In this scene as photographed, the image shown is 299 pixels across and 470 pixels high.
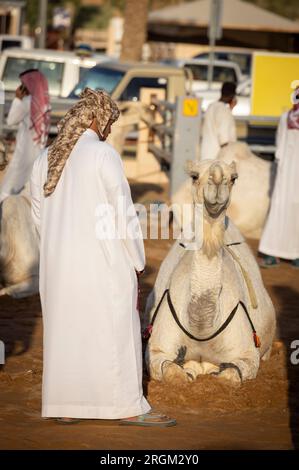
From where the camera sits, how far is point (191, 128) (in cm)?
1524

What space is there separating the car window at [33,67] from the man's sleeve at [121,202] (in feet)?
47.2

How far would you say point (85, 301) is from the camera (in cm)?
640

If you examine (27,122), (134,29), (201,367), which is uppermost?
(134,29)

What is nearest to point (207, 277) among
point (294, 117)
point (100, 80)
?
point (294, 117)

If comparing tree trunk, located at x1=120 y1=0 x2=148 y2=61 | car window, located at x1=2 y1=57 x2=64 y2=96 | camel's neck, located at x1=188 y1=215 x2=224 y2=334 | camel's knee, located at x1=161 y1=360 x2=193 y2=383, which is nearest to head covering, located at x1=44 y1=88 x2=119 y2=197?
camel's neck, located at x1=188 y1=215 x2=224 y2=334

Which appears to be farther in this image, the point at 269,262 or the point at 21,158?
the point at 21,158

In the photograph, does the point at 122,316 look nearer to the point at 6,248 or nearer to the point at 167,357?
the point at 167,357

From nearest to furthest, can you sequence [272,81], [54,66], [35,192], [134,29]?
[35,192], [272,81], [54,66], [134,29]

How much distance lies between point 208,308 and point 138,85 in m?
12.3

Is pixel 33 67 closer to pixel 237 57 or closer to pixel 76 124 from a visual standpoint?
pixel 237 57

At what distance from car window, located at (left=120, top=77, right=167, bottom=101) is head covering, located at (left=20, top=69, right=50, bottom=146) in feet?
18.1

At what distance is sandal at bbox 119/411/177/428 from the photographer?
6512 millimetres

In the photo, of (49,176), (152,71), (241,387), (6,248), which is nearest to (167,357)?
(241,387)

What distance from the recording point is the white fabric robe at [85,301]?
20.8 feet
